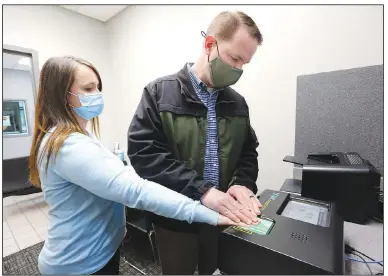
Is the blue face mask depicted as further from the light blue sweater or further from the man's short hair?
the man's short hair

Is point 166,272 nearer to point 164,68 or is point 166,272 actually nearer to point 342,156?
point 342,156

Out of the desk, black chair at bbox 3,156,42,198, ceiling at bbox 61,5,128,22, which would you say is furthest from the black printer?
black chair at bbox 3,156,42,198

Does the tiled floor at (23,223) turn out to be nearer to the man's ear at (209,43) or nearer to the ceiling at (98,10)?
the man's ear at (209,43)

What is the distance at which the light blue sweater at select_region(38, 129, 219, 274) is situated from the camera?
60cm

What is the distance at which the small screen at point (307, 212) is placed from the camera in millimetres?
617

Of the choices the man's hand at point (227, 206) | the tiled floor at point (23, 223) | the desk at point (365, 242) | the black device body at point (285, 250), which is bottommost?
the tiled floor at point (23, 223)

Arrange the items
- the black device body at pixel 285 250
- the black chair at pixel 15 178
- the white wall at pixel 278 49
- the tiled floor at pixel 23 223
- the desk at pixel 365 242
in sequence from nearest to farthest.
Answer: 1. the black device body at pixel 285 250
2. the desk at pixel 365 242
3. the white wall at pixel 278 49
4. the tiled floor at pixel 23 223
5. the black chair at pixel 15 178

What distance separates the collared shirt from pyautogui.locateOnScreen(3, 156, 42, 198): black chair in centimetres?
262

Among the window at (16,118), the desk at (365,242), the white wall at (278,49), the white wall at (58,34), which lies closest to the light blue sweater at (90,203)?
the desk at (365,242)

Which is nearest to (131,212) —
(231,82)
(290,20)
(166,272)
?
(166,272)

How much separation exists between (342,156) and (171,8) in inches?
78.2

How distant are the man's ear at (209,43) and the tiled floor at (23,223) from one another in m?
2.46

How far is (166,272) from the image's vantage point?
33.5 inches

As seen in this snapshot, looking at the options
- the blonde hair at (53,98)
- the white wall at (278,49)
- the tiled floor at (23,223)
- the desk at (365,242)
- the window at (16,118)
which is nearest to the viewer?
the desk at (365,242)
